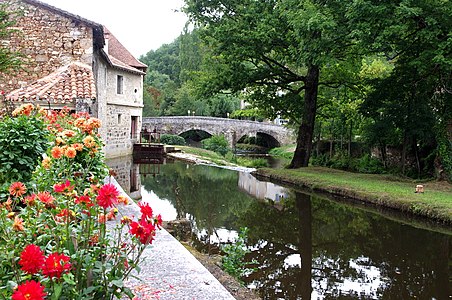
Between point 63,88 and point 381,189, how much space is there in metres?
9.31

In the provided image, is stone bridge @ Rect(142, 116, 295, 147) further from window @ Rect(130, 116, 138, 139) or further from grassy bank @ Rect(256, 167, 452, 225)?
grassy bank @ Rect(256, 167, 452, 225)

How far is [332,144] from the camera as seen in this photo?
1000 inches

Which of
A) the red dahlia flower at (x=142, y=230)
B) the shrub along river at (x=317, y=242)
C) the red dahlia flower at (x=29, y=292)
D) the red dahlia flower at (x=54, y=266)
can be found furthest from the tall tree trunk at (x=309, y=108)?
the red dahlia flower at (x=29, y=292)

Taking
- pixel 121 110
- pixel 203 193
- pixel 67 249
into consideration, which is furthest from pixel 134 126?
pixel 67 249

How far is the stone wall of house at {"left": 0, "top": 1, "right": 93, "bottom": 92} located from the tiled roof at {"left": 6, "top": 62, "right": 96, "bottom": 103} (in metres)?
0.48

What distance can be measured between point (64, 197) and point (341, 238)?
278 inches

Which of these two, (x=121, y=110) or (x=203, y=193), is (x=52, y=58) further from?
(x=121, y=110)

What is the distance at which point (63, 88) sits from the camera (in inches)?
470

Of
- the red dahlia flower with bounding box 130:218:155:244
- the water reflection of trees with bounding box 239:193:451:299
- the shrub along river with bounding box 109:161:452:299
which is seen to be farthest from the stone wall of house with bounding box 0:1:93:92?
the red dahlia flower with bounding box 130:218:155:244

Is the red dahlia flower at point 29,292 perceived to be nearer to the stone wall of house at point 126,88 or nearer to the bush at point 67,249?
the bush at point 67,249

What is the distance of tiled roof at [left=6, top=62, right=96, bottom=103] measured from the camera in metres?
11.3

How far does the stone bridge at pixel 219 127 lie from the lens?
39.9m

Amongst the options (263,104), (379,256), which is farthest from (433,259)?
(263,104)

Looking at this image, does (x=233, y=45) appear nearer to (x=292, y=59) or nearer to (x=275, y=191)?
(x=292, y=59)
